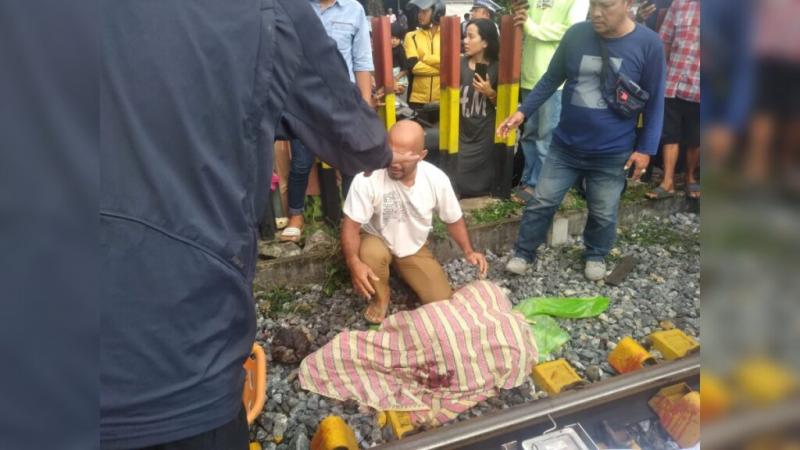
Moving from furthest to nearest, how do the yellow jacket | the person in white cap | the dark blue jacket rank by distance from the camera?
the yellow jacket, the person in white cap, the dark blue jacket

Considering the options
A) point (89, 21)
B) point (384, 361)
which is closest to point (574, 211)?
point (384, 361)

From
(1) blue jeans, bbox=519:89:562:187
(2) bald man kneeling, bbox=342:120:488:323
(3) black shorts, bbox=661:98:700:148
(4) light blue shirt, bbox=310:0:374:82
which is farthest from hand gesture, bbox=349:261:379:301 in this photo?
(3) black shorts, bbox=661:98:700:148

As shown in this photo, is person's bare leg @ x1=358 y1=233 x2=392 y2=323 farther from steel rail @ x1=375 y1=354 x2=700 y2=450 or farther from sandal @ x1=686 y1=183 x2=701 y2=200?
sandal @ x1=686 y1=183 x2=701 y2=200

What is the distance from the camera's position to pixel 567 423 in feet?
8.34

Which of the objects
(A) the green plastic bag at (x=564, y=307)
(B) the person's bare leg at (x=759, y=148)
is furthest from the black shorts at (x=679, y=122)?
(B) the person's bare leg at (x=759, y=148)

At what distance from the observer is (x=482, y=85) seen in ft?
15.8

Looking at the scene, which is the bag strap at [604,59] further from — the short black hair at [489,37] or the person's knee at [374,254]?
the person's knee at [374,254]

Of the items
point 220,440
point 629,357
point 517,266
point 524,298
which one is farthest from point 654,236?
point 220,440

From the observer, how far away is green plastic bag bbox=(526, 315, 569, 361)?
337cm

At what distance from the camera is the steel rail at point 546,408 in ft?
7.61

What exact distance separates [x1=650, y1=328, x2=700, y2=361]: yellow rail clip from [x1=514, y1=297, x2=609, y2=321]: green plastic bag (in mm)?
536

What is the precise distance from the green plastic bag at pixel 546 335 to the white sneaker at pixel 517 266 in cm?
62

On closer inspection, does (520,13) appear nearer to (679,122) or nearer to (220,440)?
(679,122)

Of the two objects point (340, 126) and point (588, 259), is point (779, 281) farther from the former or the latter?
point (588, 259)
